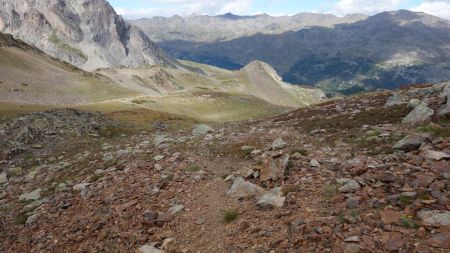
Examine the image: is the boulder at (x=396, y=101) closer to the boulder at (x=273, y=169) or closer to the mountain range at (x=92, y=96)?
the boulder at (x=273, y=169)

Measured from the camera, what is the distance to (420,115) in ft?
68.3

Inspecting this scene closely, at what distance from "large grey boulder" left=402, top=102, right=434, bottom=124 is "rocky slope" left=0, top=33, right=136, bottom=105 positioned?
108 m

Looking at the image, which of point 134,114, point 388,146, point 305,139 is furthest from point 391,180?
point 134,114

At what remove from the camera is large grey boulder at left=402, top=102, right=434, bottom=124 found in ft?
67.0

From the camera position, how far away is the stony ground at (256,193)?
36.3 ft

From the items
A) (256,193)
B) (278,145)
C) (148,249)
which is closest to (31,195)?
(148,249)

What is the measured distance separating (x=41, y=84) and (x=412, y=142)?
468ft

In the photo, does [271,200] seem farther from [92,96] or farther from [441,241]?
[92,96]

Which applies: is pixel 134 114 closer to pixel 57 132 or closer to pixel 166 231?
pixel 57 132

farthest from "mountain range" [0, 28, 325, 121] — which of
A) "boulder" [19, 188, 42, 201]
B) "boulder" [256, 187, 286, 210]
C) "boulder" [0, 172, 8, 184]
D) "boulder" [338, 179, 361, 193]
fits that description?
"boulder" [338, 179, 361, 193]

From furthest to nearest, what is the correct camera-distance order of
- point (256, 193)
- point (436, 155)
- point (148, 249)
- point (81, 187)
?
point (81, 187) → point (256, 193) → point (436, 155) → point (148, 249)

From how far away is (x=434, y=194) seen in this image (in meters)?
11.6

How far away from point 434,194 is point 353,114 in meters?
14.9

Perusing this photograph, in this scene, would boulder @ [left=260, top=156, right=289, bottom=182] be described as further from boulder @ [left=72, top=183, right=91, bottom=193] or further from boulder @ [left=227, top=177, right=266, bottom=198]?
boulder @ [left=72, top=183, right=91, bottom=193]
